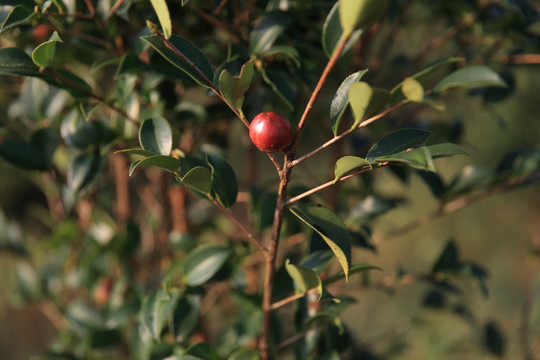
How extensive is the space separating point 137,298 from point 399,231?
1.37 ft

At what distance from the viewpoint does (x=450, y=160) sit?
11.2 ft

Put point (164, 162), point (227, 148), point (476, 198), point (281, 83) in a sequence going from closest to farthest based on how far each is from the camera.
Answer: point (164, 162)
point (281, 83)
point (476, 198)
point (227, 148)

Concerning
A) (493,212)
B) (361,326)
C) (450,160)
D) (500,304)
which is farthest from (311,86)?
(493,212)

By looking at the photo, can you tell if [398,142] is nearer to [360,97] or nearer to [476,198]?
[360,97]

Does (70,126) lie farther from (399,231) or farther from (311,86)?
(399,231)

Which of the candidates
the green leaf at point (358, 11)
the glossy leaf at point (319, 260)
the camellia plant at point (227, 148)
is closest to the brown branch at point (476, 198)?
the camellia plant at point (227, 148)

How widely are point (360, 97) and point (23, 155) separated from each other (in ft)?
1.54

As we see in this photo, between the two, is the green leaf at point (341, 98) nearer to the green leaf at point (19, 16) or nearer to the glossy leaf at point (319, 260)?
the glossy leaf at point (319, 260)

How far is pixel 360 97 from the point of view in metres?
0.32

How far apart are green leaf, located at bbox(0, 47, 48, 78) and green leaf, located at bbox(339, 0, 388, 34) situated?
31 cm

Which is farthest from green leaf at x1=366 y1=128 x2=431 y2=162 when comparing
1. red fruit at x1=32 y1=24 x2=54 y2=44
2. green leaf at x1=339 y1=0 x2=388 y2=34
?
red fruit at x1=32 y1=24 x2=54 y2=44

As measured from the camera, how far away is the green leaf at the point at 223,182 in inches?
19.1

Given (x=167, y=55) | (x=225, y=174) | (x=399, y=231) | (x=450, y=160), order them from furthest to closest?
1. (x=450, y=160)
2. (x=399, y=231)
3. (x=225, y=174)
4. (x=167, y=55)

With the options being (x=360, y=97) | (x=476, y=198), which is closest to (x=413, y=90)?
(x=360, y=97)
